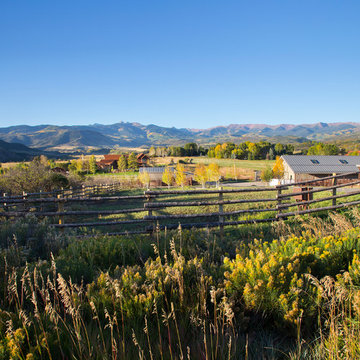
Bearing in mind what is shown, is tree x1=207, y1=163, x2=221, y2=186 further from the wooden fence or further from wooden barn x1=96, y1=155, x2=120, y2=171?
wooden barn x1=96, y1=155, x2=120, y2=171

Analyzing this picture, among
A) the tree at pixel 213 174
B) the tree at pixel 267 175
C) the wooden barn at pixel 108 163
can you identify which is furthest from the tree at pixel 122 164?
the tree at pixel 267 175

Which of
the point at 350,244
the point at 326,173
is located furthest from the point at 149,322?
the point at 326,173

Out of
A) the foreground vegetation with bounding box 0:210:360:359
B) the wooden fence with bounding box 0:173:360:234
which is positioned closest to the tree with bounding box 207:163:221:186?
the wooden fence with bounding box 0:173:360:234

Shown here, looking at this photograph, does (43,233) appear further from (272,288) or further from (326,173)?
(326,173)

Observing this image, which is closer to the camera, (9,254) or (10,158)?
(9,254)

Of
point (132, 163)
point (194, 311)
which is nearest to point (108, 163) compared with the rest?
point (132, 163)

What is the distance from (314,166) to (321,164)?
1.66 meters

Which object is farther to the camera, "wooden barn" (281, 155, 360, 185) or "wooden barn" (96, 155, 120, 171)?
"wooden barn" (96, 155, 120, 171)

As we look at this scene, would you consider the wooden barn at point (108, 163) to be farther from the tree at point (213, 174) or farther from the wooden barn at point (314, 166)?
the wooden barn at point (314, 166)

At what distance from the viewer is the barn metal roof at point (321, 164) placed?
53406 millimetres

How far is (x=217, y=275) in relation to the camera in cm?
330

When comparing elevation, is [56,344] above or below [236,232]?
above

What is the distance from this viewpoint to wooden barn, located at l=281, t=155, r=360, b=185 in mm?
53228

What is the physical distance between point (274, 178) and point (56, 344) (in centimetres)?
6012
